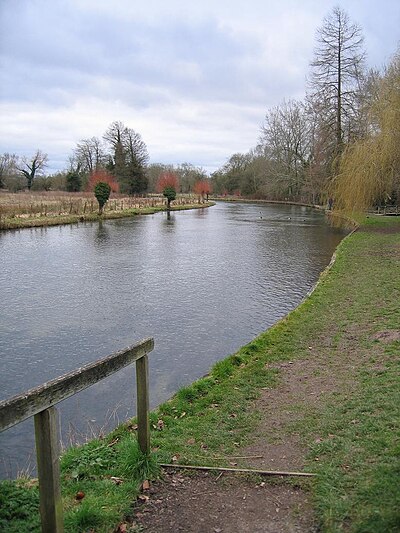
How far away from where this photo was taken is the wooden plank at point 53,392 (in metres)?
2.17

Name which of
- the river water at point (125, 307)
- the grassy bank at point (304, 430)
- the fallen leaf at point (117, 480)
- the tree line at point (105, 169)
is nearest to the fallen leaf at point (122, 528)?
the grassy bank at point (304, 430)

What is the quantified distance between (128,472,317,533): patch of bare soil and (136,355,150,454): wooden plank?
33 cm

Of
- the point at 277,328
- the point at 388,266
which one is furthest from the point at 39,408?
the point at 388,266

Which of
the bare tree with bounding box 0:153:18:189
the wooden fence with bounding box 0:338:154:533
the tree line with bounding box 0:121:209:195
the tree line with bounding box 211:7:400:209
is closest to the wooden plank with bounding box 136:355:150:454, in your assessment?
the wooden fence with bounding box 0:338:154:533

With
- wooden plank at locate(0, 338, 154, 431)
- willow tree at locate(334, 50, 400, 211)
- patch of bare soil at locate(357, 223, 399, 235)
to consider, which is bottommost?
patch of bare soil at locate(357, 223, 399, 235)

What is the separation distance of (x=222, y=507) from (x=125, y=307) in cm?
770

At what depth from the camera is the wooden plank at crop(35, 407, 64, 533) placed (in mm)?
2359

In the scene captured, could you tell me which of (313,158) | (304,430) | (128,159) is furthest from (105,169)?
(304,430)

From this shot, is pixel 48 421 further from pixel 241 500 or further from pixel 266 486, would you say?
pixel 266 486

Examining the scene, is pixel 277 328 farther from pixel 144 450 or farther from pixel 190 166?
pixel 190 166

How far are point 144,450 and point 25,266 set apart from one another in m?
13.2

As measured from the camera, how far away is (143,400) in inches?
137

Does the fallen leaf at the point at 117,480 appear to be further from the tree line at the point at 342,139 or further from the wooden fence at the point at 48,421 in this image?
the tree line at the point at 342,139

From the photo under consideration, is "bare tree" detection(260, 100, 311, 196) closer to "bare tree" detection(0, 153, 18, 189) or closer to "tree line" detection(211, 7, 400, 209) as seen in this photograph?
"tree line" detection(211, 7, 400, 209)
